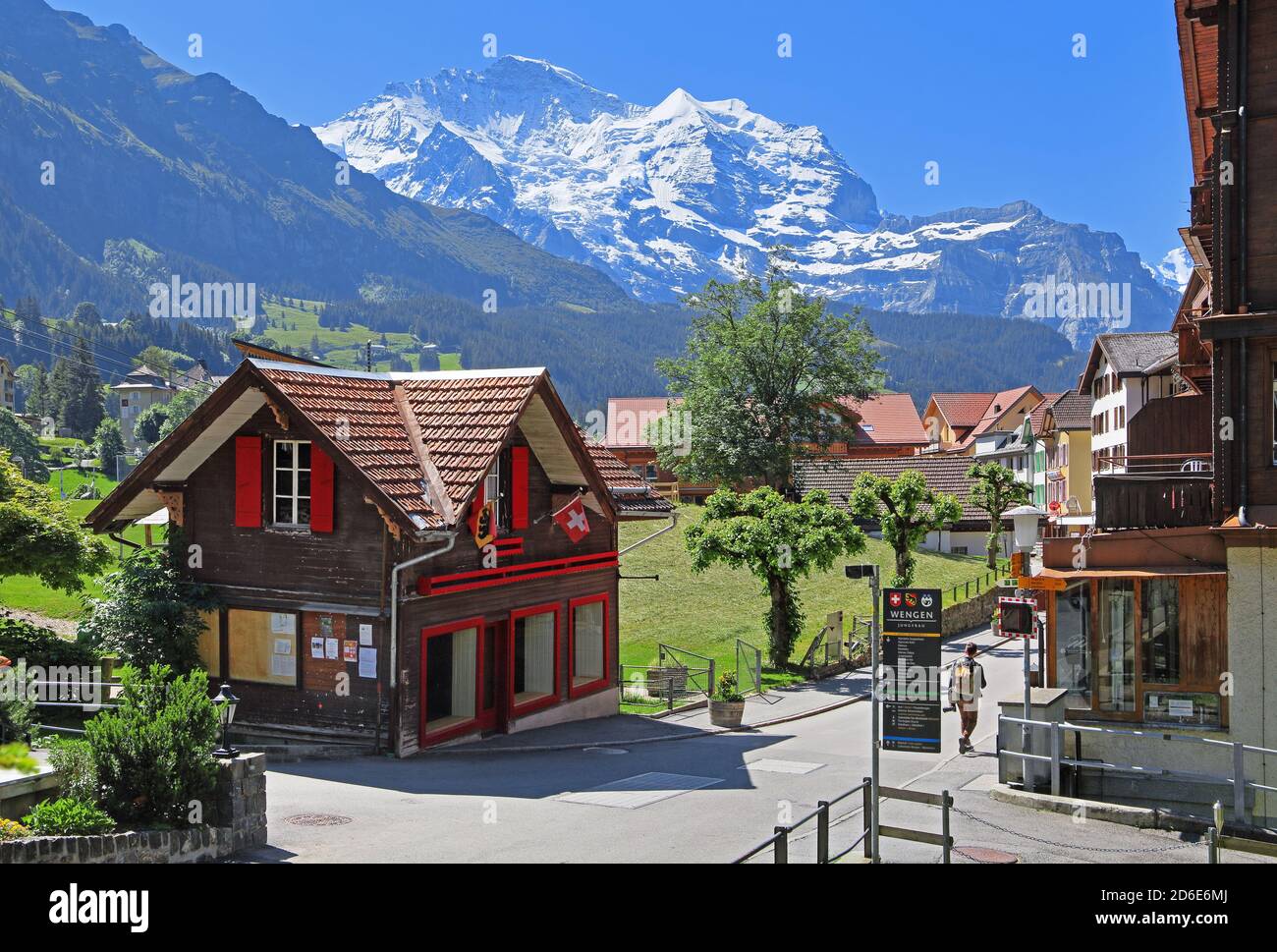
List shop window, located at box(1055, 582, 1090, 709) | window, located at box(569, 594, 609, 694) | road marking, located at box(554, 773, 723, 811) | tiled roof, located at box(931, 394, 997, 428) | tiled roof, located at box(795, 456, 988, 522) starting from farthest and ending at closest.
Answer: tiled roof, located at box(931, 394, 997, 428) → tiled roof, located at box(795, 456, 988, 522) → window, located at box(569, 594, 609, 694) → shop window, located at box(1055, 582, 1090, 709) → road marking, located at box(554, 773, 723, 811)

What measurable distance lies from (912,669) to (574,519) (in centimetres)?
1245

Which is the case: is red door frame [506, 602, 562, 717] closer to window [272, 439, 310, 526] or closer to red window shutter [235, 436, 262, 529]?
window [272, 439, 310, 526]

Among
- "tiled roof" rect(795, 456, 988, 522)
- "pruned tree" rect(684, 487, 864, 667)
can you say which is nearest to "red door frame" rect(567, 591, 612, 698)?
"pruned tree" rect(684, 487, 864, 667)

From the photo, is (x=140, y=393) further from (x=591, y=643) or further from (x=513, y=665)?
(x=513, y=665)

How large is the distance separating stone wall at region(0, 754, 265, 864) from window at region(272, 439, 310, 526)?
27.9 ft

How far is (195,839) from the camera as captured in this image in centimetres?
1290

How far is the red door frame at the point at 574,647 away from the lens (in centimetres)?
2625

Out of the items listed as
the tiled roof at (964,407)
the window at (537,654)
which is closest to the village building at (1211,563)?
the window at (537,654)

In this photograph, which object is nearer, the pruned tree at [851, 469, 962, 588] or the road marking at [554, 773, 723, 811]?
the road marking at [554, 773, 723, 811]

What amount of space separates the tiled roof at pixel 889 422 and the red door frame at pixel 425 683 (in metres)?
86.4

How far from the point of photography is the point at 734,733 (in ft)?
83.9

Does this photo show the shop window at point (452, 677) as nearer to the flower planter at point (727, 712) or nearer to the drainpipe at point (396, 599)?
the drainpipe at point (396, 599)

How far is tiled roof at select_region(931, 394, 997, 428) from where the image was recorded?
137000mm

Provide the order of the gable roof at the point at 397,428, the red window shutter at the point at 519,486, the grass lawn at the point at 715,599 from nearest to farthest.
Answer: the gable roof at the point at 397,428
the red window shutter at the point at 519,486
the grass lawn at the point at 715,599
